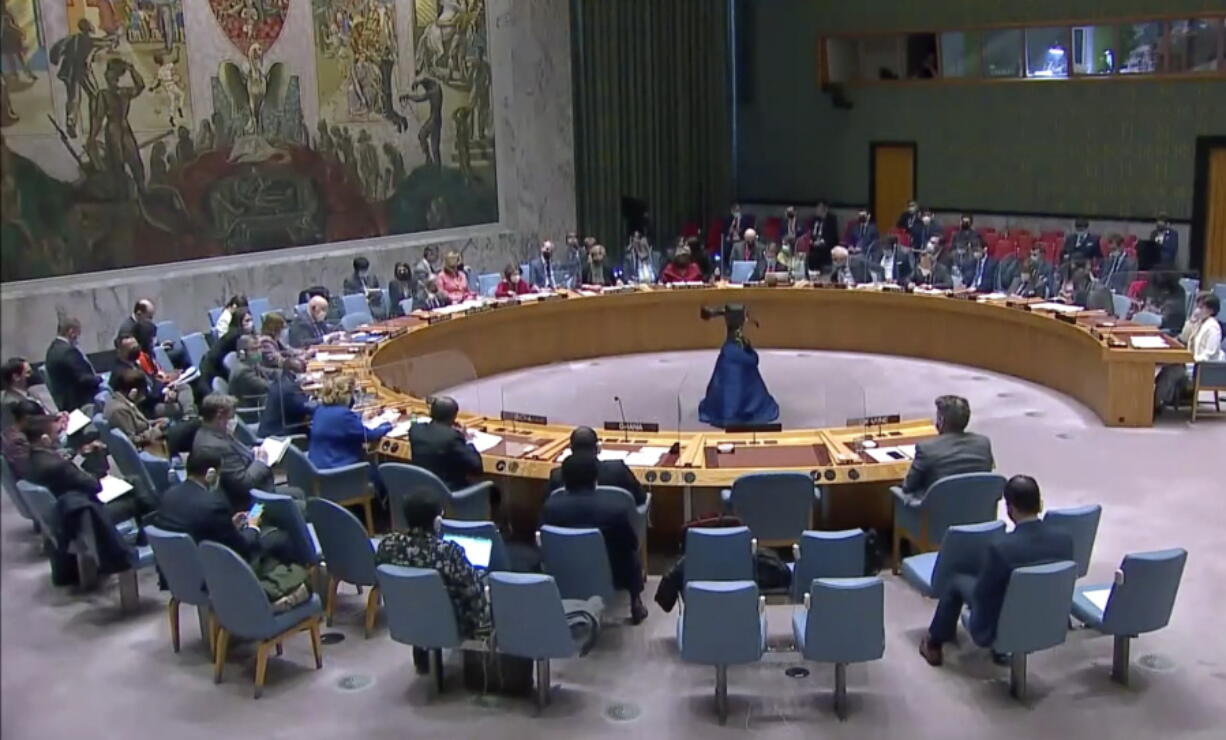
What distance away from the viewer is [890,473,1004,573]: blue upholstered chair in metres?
6.76

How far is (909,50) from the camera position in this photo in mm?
19000

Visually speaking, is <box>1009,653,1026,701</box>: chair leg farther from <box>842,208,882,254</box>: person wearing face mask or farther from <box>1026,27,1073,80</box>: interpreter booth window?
<box>1026,27,1073,80</box>: interpreter booth window

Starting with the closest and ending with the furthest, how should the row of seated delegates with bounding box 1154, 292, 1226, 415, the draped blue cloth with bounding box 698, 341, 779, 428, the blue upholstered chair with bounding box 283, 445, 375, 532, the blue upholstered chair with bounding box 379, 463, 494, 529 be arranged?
the blue upholstered chair with bounding box 379, 463, 494, 529 → the blue upholstered chair with bounding box 283, 445, 375, 532 → the row of seated delegates with bounding box 1154, 292, 1226, 415 → the draped blue cloth with bounding box 698, 341, 779, 428

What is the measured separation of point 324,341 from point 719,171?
37.7 ft

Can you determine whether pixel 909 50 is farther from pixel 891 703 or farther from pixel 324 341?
pixel 891 703

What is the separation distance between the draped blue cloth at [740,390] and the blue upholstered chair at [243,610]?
5223 mm

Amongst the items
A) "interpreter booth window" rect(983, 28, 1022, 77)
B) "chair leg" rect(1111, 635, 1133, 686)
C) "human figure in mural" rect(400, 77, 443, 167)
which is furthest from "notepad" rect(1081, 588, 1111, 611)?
"interpreter booth window" rect(983, 28, 1022, 77)

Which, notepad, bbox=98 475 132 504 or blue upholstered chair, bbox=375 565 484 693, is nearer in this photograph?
blue upholstered chair, bbox=375 565 484 693

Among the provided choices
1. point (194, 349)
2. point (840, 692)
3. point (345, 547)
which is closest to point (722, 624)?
point (840, 692)

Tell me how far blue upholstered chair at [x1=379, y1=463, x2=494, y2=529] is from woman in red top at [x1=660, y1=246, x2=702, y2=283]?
7.09m

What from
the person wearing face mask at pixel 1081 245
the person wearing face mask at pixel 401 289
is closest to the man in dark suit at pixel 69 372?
the person wearing face mask at pixel 401 289

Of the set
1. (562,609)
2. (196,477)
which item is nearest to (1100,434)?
(562,609)

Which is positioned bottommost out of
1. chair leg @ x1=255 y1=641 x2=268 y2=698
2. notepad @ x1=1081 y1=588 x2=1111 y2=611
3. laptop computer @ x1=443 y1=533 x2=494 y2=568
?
chair leg @ x1=255 y1=641 x2=268 y2=698

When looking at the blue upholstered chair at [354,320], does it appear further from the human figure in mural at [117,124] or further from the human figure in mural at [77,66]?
the human figure in mural at [77,66]
